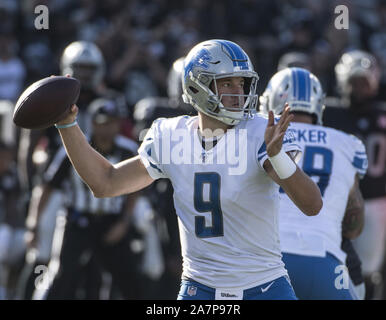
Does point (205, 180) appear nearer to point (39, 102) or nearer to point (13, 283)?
point (39, 102)

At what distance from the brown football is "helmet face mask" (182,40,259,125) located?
52 cm

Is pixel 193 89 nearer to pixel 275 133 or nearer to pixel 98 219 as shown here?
pixel 275 133

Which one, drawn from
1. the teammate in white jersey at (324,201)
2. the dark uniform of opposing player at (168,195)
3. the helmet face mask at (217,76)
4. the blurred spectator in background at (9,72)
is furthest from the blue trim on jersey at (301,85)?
the blurred spectator in background at (9,72)

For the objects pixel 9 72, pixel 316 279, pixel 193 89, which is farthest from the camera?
pixel 9 72

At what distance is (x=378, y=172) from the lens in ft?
24.4

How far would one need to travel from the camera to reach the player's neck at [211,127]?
406 cm

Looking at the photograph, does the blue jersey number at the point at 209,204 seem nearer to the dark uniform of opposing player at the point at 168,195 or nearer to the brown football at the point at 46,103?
the brown football at the point at 46,103

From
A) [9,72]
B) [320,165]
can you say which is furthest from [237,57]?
[9,72]

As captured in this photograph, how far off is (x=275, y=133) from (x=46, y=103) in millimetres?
1001

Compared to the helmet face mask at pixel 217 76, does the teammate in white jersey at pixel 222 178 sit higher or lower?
lower

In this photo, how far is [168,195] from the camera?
7.02 meters

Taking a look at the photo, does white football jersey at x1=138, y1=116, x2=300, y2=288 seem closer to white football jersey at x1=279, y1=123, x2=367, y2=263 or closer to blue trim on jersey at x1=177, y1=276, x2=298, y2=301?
blue trim on jersey at x1=177, y1=276, x2=298, y2=301

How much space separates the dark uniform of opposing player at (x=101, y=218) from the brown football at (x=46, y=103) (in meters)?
2.50

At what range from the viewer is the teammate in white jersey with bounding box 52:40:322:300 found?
152 inches
